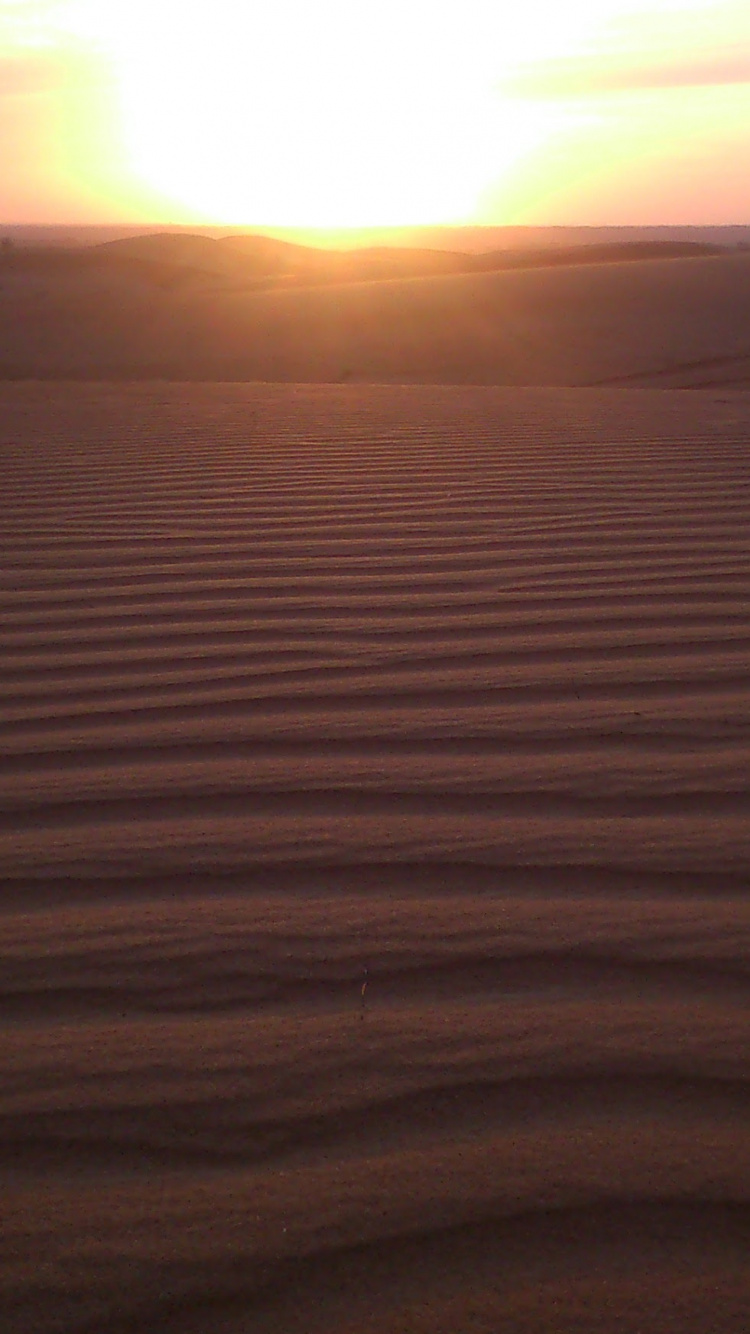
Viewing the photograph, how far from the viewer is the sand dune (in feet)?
46.4

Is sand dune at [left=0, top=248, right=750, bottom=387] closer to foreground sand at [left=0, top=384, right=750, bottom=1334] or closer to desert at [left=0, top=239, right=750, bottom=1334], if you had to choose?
desert at [left=0, top=239, right=750, bottom=1334]

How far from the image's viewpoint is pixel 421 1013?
1668 millimetres

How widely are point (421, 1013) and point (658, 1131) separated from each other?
1.18ft

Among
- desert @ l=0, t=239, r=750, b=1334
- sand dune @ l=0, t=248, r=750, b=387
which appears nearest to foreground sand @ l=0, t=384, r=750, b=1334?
desert @ l=0, t=239, r=750, b=1334

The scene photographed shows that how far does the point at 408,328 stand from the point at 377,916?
1521 centimetres

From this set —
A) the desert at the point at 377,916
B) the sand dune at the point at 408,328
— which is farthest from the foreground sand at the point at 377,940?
the sand dune at the point at 408,328

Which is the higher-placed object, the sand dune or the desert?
the sand dune

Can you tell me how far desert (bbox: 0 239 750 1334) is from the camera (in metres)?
1.31

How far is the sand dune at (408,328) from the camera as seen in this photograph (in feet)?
46.4

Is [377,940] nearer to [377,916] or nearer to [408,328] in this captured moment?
[377,916]

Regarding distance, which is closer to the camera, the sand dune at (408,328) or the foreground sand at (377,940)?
the foreground sand at (377,940)

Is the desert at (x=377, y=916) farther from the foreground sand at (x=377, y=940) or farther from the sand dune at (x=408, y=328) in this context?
the sand dune at (x=408, y=328)

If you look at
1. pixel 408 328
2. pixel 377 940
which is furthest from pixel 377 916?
pixel 408 328

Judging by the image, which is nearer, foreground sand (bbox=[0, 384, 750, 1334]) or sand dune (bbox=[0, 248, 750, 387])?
foreground sand (bbox=[0, 384, 750, 1334])
